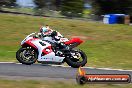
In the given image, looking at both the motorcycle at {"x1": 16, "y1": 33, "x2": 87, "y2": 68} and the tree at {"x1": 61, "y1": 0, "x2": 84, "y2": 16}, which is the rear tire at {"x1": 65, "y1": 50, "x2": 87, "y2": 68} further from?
the tree at {"x1": 61, "y1": 0, "x2": 84, "y2": 16}

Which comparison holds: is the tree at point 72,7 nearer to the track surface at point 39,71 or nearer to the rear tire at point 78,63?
the rear tire at point 78,63

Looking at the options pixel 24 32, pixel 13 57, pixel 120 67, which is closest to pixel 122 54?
pixel 120 67

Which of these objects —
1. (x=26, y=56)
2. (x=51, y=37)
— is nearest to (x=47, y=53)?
(x=51, y=37)

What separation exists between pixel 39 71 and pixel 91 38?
13.9 metres

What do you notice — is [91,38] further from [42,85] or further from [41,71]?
[42,85]

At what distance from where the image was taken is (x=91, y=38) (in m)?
28.2

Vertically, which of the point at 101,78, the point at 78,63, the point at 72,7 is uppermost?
the point at 101,78

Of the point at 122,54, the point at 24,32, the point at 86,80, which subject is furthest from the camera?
the point at 24,32

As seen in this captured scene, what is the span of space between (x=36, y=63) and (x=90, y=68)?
7.10 ft

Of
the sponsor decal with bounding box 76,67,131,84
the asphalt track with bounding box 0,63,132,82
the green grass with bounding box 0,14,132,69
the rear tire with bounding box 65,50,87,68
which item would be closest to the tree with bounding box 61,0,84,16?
the green grass with bounding box 0,14,132,69

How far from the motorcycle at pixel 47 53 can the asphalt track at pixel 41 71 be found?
278 millimetres

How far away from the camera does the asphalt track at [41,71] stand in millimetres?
13832

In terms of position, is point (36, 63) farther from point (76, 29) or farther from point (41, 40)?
point (76, 29)

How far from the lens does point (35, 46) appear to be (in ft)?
52.2
